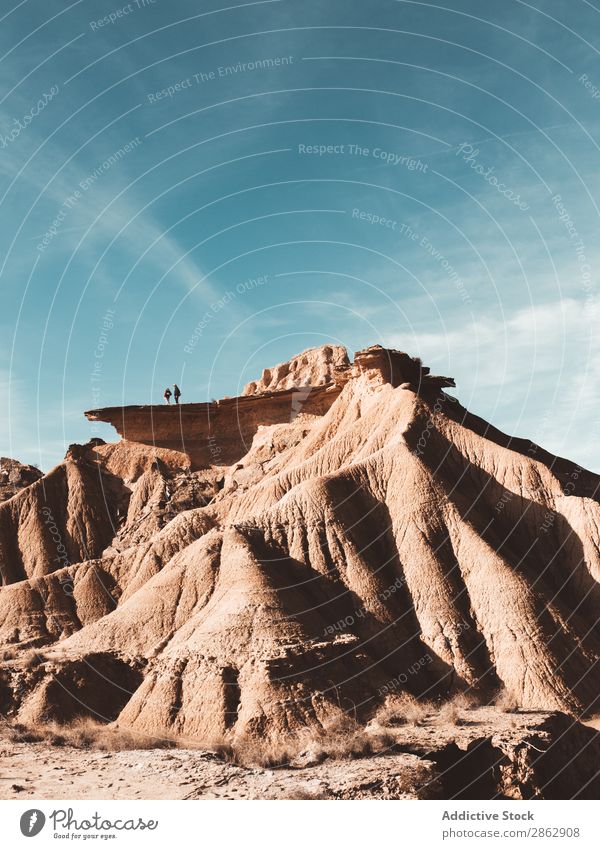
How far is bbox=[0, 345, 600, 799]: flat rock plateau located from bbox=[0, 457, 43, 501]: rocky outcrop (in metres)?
11.0

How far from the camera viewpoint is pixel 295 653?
2972 centimetres

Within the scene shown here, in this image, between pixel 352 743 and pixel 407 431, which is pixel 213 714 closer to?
pixel 352 743

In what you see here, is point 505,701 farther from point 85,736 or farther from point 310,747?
point 85,736

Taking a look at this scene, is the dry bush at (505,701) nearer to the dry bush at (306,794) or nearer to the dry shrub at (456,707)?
the dry shrub at (456,707)

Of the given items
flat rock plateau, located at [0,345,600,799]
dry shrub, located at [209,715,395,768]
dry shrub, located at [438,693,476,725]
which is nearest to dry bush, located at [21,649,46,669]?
flat rock plateau, located at [0,345,600,799]

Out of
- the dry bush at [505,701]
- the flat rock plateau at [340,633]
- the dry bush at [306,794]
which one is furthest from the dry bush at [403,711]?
the dry bush at [306,794]

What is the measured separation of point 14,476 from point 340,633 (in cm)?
3896

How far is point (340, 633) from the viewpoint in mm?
32656

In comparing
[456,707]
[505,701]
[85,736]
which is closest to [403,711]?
[456,707]

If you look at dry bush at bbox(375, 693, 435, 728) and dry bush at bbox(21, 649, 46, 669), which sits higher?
dry bush at bbox(21, 649, 46, 669)

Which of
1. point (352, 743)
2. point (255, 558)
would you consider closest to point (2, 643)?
point (255, 558)

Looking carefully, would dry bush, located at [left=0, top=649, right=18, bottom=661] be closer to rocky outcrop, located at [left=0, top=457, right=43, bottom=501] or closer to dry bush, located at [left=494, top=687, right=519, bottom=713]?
dry bush, located at [left=494, top=687, right=519, bottom=713]

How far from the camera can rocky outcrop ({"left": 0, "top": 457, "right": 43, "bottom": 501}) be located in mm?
62562

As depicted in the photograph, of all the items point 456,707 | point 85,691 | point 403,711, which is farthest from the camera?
point 85,691
